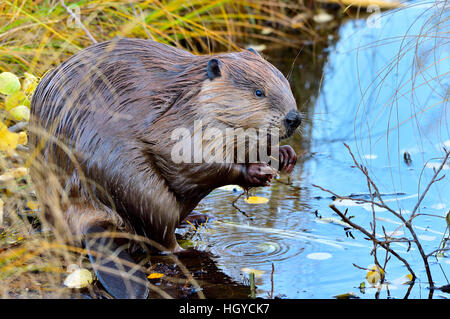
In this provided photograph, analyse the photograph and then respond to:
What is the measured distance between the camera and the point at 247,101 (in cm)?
301

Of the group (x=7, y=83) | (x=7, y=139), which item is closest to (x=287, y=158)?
(x=7, y=139)

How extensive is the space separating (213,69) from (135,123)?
1.31ft

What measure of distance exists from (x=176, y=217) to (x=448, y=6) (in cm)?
148

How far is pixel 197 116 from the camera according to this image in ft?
9.78

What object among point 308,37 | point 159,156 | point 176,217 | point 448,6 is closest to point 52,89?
point 159,156

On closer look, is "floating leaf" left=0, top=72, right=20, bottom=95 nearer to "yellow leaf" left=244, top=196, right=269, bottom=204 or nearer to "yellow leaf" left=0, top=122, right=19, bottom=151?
"yellow leaf" left=0, top=122, right=19, bottom=151

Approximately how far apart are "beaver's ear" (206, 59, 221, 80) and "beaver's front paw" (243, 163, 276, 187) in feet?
1.38

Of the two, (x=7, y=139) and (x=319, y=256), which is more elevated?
(x=7, y=139)

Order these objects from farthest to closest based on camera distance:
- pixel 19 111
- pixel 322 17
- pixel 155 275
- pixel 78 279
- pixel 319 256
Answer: pixel 322 17
pixel 19 111
pixel 319 256
pixel 155 275
pixel 78 279

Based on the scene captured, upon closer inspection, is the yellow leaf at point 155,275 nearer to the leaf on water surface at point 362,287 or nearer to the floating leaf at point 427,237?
the leaf on water surface at point 362,287

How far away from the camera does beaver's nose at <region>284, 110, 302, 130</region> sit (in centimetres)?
299

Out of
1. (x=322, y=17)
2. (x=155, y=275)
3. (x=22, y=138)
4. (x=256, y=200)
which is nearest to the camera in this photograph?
(x=155, y=275)

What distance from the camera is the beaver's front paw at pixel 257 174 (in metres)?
Result: 3.08

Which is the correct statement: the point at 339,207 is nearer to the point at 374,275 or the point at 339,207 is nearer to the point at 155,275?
the point at 374,275
